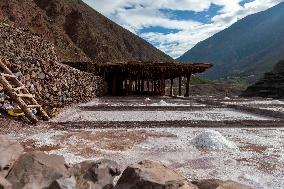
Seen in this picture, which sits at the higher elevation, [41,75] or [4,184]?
[41,75]

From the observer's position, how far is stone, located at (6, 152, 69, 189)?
4875 mm

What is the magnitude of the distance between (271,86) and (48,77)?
2822cm

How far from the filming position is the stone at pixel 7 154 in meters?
5.00

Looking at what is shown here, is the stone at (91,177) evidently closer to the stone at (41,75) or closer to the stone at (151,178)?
the stone at (151,178)

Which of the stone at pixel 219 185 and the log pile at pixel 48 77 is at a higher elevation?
the log pile at pixel 48 77

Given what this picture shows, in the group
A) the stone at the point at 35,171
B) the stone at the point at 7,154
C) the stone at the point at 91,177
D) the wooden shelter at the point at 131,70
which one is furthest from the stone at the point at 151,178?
the wooden shelter at the point at 131,70

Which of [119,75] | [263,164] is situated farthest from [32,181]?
[119,75]

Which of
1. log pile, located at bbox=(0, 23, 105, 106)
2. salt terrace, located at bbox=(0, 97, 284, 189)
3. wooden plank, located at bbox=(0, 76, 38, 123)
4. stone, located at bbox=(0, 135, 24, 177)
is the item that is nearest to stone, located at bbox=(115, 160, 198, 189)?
salt terrace, located at bbox=(0, 97, 284, 189)

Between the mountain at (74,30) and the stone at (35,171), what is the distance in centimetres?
3437

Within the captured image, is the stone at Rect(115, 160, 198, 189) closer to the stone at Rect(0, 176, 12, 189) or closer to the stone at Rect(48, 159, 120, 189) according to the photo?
the stone at Rect(48, 159, 120, 189)

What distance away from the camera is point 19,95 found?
1075 cm

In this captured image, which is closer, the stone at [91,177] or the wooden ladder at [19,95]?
the stone at [91,177]

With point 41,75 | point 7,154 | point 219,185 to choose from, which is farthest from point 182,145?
point 41,75

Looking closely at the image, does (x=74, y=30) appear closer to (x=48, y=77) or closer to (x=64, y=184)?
(x=48, y=77)
